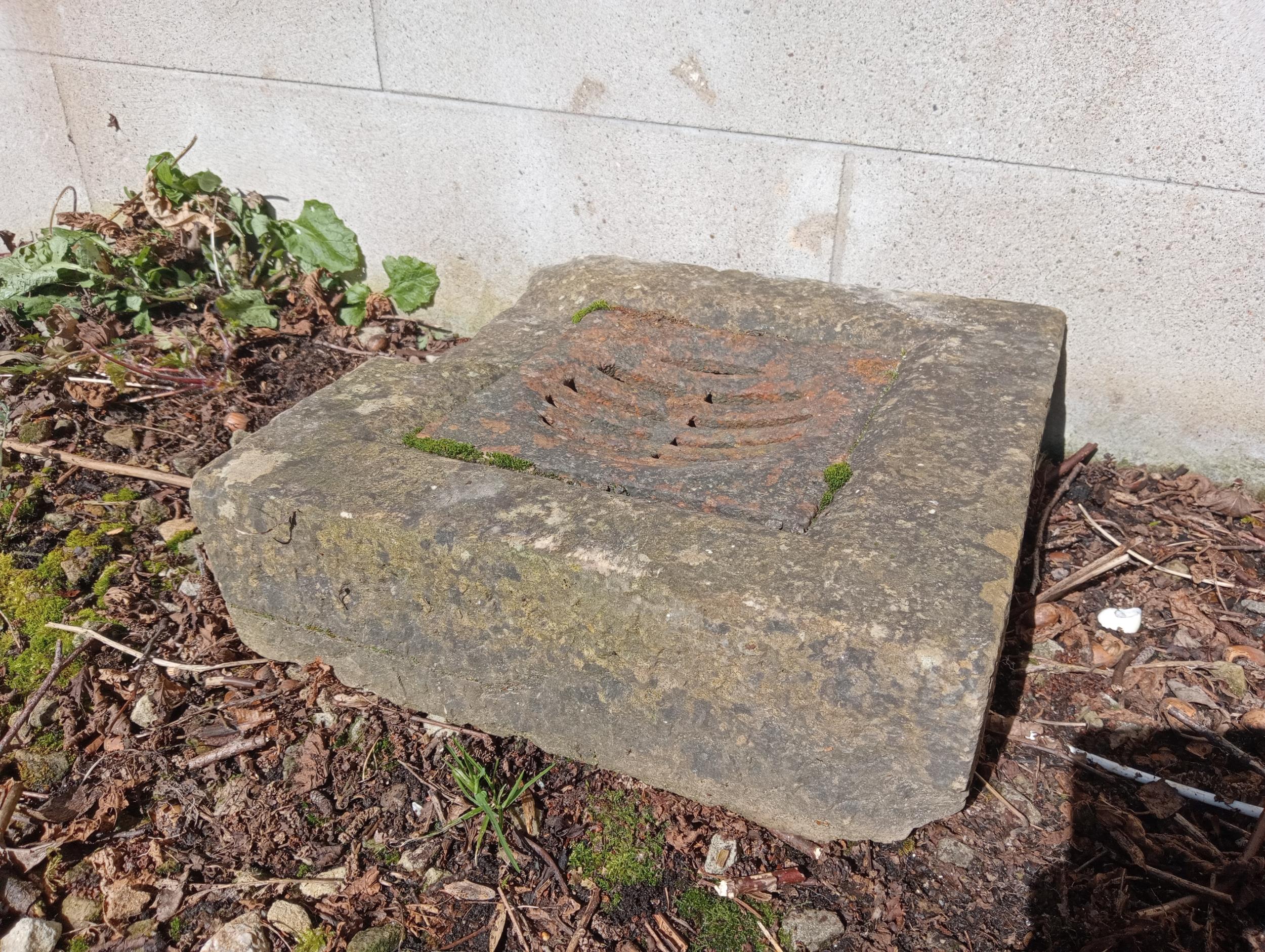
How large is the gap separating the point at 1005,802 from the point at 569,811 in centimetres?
105

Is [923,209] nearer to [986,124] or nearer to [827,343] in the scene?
[986,124]

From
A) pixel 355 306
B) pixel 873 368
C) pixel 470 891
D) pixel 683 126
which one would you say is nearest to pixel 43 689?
pixel 470 891

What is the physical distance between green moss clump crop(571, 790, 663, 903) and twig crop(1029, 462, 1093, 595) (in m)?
1.42

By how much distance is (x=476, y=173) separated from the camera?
356 cm

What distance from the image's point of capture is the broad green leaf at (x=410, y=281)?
12.6 ft

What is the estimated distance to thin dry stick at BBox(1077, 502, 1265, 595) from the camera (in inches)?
107

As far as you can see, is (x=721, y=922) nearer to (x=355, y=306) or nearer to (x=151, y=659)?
(x=151, y=659)

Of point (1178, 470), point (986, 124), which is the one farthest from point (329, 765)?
point (1178, 470)

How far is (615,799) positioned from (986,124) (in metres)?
2.26

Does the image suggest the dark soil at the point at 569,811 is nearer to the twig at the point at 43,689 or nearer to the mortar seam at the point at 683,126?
the twig at the point at 43,689

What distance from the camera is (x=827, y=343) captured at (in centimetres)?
277

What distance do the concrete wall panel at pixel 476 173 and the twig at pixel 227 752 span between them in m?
2.09

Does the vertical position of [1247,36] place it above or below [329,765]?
above

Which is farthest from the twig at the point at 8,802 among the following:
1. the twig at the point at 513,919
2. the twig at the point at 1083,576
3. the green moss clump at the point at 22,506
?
the twig at the point at 1083,576
